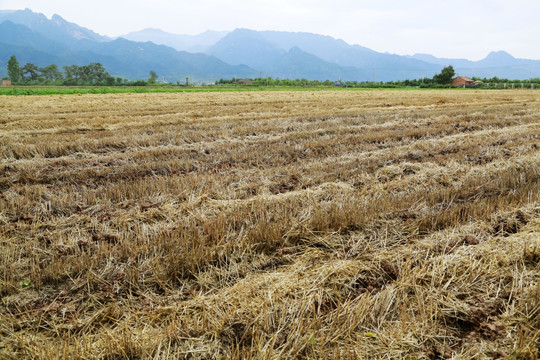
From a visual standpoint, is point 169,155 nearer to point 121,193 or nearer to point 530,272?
point 121,193

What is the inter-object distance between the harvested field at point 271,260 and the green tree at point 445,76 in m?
80.0

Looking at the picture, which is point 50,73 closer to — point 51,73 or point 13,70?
point 51,73

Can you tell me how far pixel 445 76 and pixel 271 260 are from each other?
86.9m

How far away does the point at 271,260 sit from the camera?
3.38m

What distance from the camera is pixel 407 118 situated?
14.3m

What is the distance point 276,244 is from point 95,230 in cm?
236

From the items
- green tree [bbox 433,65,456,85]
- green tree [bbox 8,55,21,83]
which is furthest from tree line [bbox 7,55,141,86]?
green tree [bbox 433,65,456,85]

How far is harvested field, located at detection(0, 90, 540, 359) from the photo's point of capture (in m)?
2.29

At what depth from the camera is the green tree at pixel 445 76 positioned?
74312mm

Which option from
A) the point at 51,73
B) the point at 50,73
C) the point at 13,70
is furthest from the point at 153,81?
the point at 51,73

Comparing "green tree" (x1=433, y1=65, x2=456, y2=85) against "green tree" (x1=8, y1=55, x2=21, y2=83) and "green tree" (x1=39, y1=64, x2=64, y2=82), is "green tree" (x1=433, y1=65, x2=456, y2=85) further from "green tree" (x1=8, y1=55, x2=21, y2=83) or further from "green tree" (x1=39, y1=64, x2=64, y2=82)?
"green tree" (x1=8, y1=55, x2=21, y2=83)

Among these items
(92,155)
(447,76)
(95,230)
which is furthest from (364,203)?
(447,76)

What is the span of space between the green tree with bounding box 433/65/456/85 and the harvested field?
80.0 metres

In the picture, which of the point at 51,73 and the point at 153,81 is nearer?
the point at 153,81
